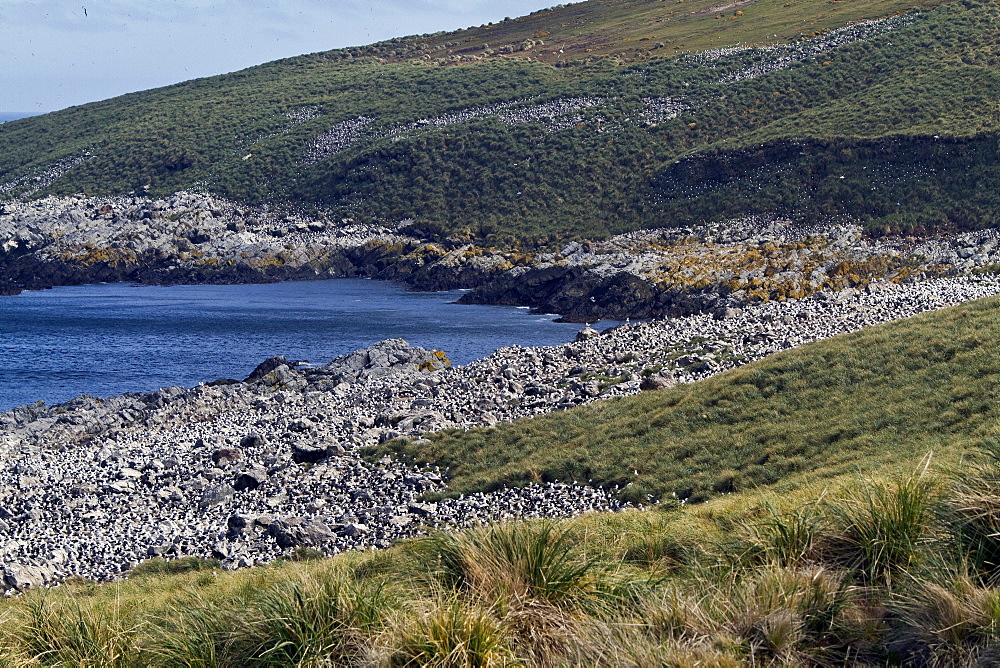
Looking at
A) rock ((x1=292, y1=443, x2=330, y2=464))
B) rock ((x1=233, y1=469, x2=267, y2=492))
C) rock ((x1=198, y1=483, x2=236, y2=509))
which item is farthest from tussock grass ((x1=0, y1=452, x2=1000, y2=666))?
rock ((x1=292, y1=443, x2=330, y2=464))

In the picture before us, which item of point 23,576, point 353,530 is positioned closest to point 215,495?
point 353,530

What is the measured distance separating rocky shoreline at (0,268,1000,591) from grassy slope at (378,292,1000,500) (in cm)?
119

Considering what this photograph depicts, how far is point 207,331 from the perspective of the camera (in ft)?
152

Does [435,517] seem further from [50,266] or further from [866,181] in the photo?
[50,266]

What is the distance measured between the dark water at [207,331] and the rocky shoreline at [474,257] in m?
3.07

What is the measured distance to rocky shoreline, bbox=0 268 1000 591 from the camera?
16719 mm

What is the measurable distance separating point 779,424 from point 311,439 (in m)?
12.0

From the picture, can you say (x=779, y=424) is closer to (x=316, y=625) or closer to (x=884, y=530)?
(x=884, y=530)

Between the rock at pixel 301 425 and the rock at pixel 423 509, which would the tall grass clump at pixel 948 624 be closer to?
Result: the rock at pixel 423 509

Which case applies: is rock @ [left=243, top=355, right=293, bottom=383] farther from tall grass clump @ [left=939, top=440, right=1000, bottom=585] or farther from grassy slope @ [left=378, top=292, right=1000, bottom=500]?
tall grass clump @ [left=939, top=440, right=1000, bottom=585]

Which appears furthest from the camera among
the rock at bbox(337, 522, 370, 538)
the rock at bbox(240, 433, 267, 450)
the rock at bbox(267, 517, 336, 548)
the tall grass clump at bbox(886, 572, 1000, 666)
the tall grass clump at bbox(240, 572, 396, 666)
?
the rock at bbox(240, 433, 267, 450)

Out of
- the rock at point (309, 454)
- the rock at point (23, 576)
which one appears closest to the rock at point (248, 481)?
the rock at point (309, 454)

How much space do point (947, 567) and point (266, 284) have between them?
2399 inches

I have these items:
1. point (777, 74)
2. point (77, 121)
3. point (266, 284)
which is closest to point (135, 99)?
point (77, 121)
